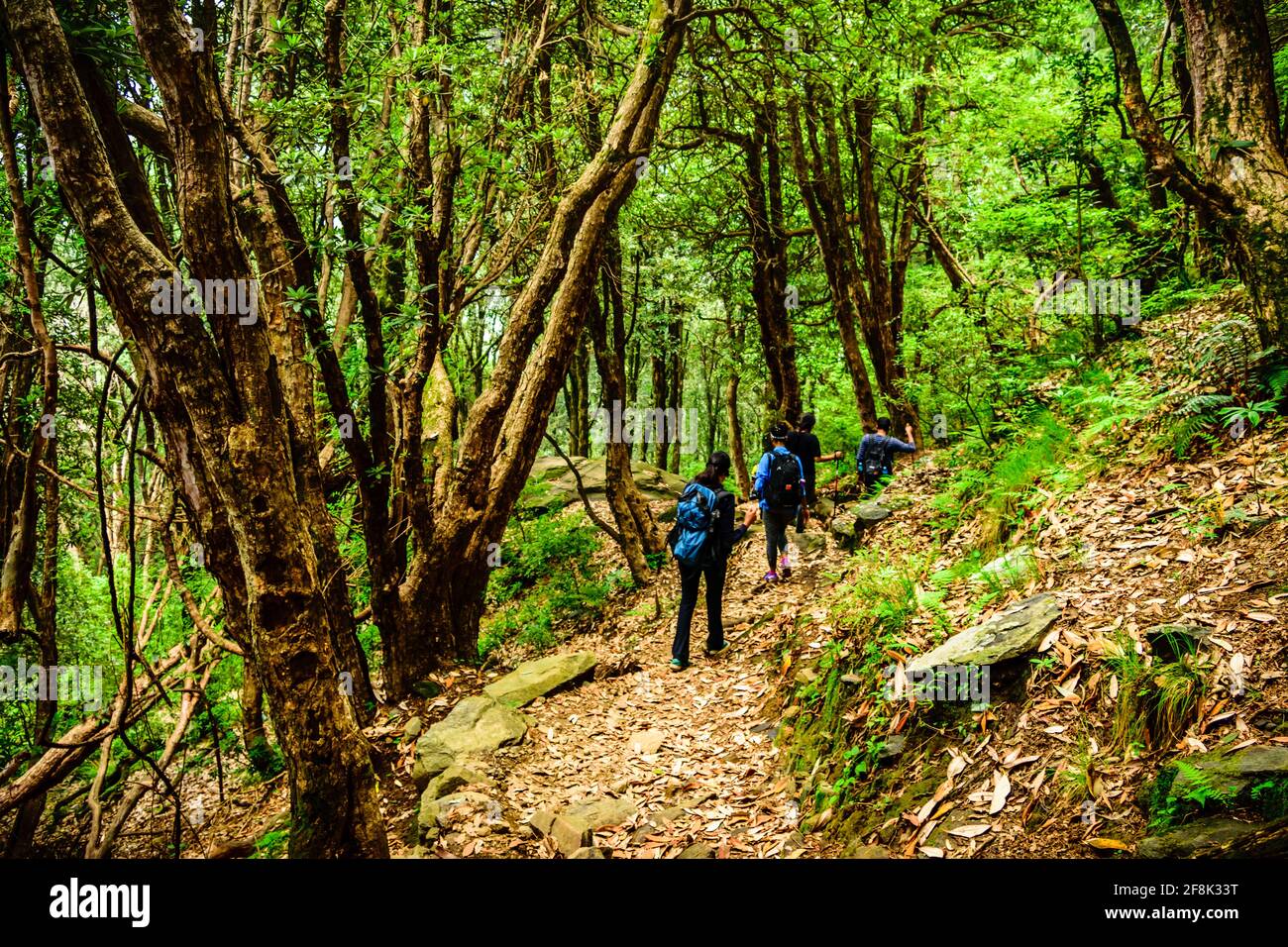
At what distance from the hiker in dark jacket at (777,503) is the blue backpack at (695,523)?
80.5 inches

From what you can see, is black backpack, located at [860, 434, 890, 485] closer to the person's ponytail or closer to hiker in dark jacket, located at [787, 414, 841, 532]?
hiker in dark jacket, located at [787, 414, 841, 532]

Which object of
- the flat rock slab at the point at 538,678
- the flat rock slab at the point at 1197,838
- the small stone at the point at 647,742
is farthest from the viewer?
the flat rock slab at the point at 538,678

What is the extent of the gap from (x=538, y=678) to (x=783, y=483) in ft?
14.2

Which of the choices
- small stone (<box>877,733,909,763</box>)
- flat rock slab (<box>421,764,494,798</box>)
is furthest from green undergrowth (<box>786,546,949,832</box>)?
flat rock slab (<box>421,764,494,798</box>)

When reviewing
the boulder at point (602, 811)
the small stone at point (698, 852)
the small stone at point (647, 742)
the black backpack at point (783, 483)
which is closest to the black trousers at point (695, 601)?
the small stone at point (647, 742)

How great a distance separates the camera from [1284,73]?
8.19 meters

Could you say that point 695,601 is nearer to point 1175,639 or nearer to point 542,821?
point 542,821

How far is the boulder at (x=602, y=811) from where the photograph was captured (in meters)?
5.09

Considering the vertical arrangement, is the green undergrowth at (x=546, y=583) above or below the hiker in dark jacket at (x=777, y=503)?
below

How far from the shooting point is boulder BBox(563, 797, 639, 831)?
200 inches

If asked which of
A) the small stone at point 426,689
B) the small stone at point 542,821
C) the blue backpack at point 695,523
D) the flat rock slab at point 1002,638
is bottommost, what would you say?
the small stone at point 542,821

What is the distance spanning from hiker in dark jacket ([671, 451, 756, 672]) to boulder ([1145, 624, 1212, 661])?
14.5ft

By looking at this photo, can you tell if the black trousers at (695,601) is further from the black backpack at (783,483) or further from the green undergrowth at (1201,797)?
the green undergrowth at (1201,797)

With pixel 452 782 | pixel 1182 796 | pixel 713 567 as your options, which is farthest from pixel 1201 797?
pixel 713 567
